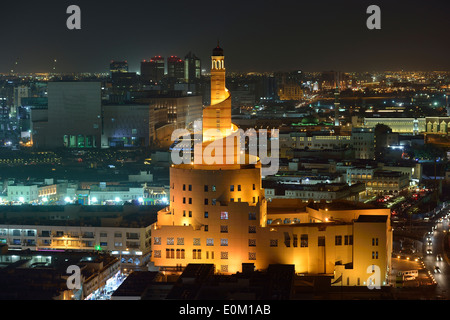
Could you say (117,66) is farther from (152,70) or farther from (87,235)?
(87,235)

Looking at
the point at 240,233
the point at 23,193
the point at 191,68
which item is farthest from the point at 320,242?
the point at 191,68

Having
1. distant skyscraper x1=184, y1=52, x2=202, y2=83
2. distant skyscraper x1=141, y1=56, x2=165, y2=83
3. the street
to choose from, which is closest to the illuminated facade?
the street

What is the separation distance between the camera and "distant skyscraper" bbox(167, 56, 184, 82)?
76600 millimetres

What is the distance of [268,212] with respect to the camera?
17.0m

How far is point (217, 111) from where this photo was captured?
628 inches

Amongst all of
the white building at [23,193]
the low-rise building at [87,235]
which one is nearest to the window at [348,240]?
the low-rise building at [87,235]

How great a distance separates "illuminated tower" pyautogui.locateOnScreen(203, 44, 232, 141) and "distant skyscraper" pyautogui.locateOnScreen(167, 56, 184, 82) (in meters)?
59.5

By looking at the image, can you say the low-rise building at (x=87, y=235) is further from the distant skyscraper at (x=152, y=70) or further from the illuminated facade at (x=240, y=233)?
the distant skyscraper at (x=152, y=70)

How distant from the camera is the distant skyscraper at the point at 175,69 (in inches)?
3016

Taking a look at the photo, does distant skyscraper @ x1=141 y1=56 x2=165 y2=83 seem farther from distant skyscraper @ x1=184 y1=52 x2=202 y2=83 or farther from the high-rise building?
the high-rise building
